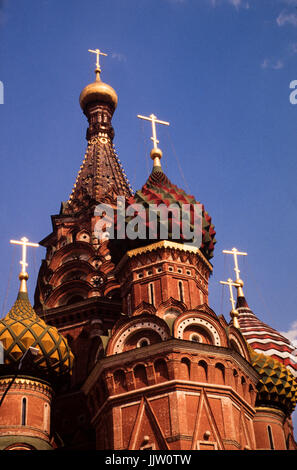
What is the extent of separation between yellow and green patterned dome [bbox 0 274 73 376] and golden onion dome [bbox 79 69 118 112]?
14.5m

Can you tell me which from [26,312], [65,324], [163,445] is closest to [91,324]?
[65,324]

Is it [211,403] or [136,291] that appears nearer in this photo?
[211,403]

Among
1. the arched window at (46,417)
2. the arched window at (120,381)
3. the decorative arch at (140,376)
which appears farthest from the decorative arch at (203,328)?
the arched window at (46,417)

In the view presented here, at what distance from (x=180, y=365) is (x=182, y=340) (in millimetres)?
672

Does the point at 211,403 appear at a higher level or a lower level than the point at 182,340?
lower

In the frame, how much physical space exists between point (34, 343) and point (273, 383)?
7.29 meters

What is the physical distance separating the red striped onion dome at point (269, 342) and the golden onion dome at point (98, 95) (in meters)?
12.4

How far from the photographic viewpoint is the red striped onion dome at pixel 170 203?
83.6ft

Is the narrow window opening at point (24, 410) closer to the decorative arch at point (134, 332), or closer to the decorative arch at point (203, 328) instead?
the decorative arch at point (134, 332)

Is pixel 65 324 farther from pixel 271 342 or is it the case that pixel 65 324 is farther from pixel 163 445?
pixel 163 445

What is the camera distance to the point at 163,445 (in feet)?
68.6

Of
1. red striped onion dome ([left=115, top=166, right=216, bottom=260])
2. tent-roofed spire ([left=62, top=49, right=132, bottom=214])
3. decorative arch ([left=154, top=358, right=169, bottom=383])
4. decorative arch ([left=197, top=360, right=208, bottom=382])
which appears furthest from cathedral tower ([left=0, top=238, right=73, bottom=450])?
tent-roofed spire ([left=62, top=49, right=132, bottom=214])

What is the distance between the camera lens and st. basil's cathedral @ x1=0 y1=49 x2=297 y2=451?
858 inches
